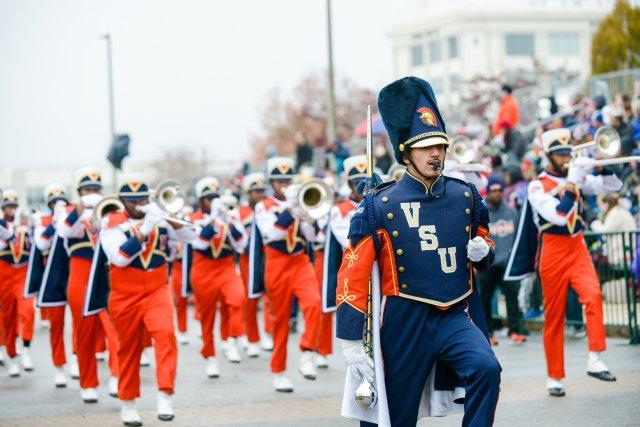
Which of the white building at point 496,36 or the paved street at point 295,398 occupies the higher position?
the white building at point 496,36

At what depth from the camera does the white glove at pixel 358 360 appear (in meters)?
6.83

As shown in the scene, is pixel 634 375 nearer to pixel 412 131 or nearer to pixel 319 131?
pixel 412 131

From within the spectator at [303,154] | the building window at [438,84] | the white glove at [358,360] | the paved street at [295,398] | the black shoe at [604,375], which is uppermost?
the building window at [438,84]

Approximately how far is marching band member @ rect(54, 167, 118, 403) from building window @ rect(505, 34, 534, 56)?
70.0 m

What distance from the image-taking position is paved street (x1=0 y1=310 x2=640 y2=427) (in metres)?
10.1

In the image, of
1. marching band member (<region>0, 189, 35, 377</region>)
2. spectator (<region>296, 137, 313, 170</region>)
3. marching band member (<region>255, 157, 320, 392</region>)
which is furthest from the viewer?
spectator (<region>296, 137, 313, 170</region>)

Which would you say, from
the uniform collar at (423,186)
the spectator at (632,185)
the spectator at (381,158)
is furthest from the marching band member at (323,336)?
the spectator at (381,158)

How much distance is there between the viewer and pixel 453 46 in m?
82.3

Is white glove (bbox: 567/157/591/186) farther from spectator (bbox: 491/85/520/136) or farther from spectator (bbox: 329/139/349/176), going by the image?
spectator (bbox: 329/139/349/176)

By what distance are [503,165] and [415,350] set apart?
13693 millimetres

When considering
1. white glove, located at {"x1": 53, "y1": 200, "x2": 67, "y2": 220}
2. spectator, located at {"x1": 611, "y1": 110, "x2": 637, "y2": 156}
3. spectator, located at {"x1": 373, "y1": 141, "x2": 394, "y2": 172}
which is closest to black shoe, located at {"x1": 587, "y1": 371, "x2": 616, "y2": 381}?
white glove, located at {"x1": 53, "y1": 200, "x2": 67, "y2": 220}

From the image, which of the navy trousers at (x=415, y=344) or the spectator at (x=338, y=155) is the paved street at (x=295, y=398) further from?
the spectator at (x=338, y=155)

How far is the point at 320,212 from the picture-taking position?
41.2 feet

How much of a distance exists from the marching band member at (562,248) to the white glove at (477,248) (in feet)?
13.1
